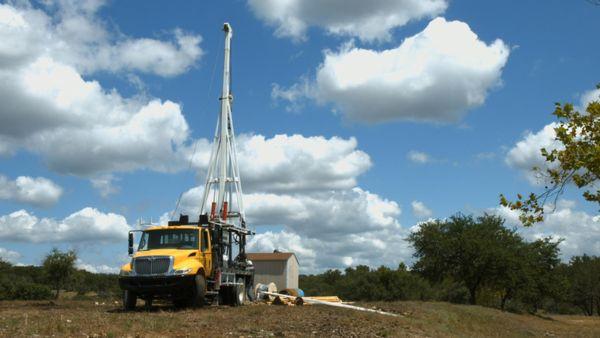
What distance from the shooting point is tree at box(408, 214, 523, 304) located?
166 feet

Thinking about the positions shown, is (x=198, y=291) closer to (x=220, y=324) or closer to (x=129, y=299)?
(x=129, y=299)

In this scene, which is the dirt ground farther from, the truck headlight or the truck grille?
the truck grille

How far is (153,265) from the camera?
2159cm

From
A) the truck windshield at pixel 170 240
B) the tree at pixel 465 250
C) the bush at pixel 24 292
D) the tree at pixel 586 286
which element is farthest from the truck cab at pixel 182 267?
the tree at pixel 586 286

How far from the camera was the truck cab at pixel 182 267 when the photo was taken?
21.5m

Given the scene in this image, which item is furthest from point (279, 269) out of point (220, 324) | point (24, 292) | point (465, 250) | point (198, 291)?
point (220, 324)

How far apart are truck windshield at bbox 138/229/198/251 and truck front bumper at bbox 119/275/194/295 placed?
5.41 feet

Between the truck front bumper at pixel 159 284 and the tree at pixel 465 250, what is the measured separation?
111ft

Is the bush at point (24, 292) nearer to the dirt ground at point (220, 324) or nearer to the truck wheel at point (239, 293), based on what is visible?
the truck wheel at point (239, 293)

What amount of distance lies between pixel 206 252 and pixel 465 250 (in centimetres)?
3261

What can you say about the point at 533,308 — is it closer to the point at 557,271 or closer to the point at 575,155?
the point at 557,271

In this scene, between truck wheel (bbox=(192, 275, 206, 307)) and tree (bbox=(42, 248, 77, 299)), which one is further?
tree (bbox=(42, 248, 77, 299))

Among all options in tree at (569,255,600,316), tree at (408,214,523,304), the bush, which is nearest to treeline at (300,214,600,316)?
tree at (408,214,523,304)

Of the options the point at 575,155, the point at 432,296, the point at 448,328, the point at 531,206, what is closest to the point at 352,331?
the point at 531,206
